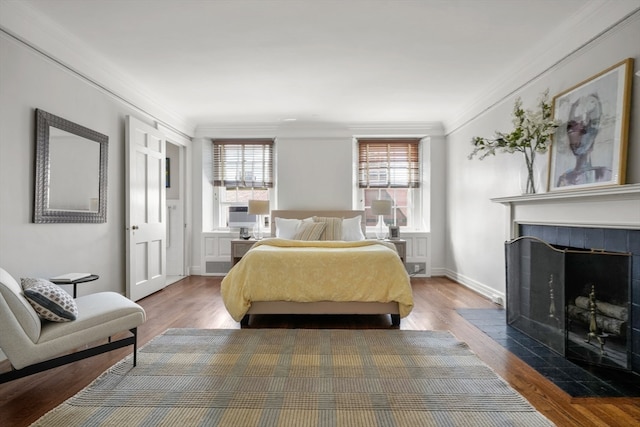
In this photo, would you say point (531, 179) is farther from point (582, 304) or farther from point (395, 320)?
point (395, 320)

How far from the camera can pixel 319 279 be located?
10.3 ft

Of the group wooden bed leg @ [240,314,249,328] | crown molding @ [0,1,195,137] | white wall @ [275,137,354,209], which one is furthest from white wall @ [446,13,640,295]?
crown molding @ [0,1,195,137]

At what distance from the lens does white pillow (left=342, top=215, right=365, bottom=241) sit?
196 inches

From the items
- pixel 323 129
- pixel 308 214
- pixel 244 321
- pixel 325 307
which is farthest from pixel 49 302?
pixel 323 129

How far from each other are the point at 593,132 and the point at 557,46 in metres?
0.98

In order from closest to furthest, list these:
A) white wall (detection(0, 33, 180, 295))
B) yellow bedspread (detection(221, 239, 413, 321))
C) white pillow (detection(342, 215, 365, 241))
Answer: white wall (detection(0, 33, 180, 295))
yellow bedspread (detection(221, 239, 413, 321))
white pillow (detection(342, 215, 365, 241))

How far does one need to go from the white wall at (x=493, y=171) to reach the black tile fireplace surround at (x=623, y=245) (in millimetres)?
392

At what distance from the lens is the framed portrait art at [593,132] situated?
2.34 metres

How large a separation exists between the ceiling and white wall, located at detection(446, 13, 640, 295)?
0.30 meters

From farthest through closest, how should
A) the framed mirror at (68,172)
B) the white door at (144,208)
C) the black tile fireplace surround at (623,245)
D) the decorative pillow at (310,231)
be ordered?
the decorative pillow at (310,231) < the white door at (144,208) < the framed mirror at (68,172) < the black tile fireplace surround at (623,245)

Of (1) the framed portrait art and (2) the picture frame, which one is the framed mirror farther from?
(1) the framed portrait art

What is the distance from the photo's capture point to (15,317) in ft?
5.87

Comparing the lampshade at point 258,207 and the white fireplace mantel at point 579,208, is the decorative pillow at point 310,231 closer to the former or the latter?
the lampshade at point 258,207

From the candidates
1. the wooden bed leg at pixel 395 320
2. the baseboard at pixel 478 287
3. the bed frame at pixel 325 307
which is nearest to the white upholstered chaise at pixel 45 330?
the bed frame at pixel 325 307
